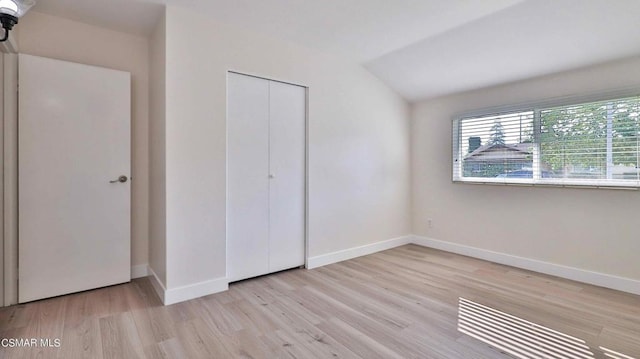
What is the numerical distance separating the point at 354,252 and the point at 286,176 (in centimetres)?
133

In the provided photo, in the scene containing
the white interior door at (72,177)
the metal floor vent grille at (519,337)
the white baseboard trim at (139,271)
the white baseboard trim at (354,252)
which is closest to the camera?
the metal floor vent grille at (519,337)

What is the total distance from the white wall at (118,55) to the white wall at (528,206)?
3454 mm

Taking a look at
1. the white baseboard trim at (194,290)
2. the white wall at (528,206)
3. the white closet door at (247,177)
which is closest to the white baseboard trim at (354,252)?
the white wall at (528,206)

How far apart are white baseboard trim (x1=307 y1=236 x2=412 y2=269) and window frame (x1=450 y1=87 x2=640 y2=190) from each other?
3.70 feet

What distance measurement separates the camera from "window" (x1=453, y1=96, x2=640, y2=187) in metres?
2.76

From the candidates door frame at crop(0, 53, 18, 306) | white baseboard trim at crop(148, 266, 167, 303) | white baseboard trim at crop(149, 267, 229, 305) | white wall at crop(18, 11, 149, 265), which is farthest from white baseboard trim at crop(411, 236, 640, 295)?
door frame at crop(0, 53, 18, 306)

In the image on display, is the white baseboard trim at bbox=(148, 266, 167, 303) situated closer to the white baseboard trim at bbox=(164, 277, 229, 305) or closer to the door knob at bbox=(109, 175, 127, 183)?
the white baseboard trim at bbox=(164, 277, 229, 305)

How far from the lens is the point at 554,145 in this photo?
125 inches

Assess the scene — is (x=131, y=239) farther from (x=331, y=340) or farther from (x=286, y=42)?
(x=286, y=42)

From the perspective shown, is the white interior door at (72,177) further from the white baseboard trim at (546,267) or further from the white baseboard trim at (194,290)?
the white baseboard trim at (546,267)

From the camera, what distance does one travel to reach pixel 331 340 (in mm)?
1947

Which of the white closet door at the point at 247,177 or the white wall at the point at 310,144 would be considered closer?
the white wall at the point at 310,144

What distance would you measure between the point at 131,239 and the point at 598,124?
4.60 metres

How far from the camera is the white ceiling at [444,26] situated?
2.41m
